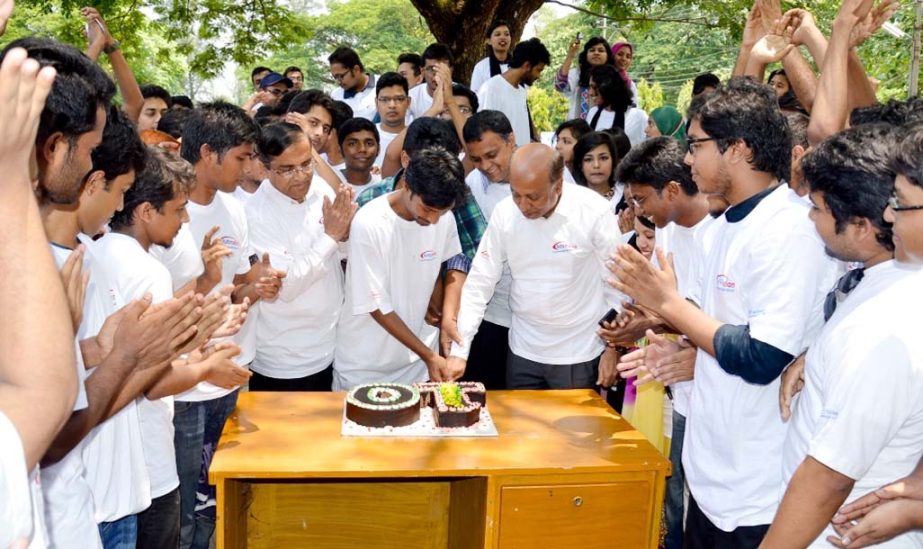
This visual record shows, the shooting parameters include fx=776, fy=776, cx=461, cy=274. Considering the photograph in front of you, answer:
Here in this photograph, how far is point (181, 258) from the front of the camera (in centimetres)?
280

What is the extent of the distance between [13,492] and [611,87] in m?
5.95

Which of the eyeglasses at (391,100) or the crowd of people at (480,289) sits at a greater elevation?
the eyeglasses at (391,100)

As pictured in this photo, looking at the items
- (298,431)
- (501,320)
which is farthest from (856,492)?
(501,320)

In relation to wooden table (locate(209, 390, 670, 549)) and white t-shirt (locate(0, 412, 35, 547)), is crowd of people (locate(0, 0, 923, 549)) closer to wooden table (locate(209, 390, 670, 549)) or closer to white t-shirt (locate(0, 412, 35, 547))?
white t-shirt (locate(0, 412, 35, 547))

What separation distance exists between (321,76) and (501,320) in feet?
77.6

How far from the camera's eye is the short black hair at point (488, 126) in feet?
13.6

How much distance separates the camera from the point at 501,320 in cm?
390

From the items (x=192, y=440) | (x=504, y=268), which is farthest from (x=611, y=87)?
(x=192, y=440)

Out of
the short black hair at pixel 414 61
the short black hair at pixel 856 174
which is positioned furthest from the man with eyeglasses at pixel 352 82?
the short black hair at pixel 856 174

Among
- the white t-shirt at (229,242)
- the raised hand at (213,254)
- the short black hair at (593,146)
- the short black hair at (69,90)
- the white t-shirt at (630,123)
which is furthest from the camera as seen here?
the white t-shirt at (630,123)

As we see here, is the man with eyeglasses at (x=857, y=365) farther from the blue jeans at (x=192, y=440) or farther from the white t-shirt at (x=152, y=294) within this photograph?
the blue jeans at (x=192, y=440)

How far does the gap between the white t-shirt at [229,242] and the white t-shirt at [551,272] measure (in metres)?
0.90

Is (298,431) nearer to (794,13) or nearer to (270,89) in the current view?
(794,13)

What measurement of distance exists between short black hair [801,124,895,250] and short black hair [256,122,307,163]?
7.19ft
